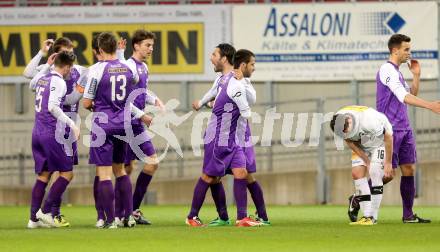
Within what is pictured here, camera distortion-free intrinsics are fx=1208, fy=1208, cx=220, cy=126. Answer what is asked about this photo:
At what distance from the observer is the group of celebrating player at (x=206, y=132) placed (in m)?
12.4

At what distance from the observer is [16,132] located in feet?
70.1

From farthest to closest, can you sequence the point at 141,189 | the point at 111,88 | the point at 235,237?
the point at 141,189 < the point at 111,88 < the point at 235,237

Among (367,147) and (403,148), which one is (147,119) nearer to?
(367,147)

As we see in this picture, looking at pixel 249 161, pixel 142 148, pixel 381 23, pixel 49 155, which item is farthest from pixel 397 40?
pixel 381 23

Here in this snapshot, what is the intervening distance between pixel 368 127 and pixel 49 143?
341 centimetres

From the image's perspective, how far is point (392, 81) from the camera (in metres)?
13.0

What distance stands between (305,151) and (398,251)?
10874mm

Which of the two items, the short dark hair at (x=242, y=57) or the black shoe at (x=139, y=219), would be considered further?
the black shoe at (x=139, y=219)

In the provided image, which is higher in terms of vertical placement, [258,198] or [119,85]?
[119,85]

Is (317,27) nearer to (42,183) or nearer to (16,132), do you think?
(16,132)

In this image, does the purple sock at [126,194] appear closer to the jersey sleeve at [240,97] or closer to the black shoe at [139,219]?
the black shoe at [139,219]

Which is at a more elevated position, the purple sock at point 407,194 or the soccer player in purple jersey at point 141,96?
the soccer player in purple jersey at point 141,96

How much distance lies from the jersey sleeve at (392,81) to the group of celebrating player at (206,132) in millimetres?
11

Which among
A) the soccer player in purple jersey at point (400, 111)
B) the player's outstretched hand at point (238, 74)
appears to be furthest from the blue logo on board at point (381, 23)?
the player's outstretched hand at point (238, 74)
